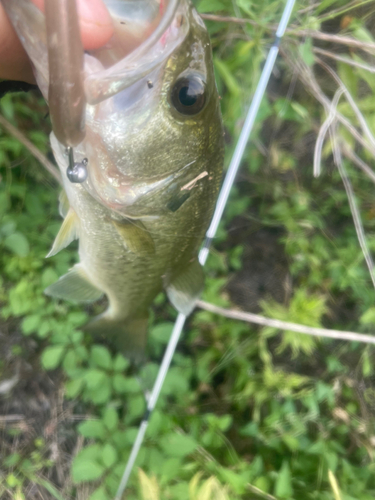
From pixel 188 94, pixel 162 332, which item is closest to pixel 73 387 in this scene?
pixel 162 332

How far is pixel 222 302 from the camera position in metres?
1.69

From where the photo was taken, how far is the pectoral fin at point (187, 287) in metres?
1.08

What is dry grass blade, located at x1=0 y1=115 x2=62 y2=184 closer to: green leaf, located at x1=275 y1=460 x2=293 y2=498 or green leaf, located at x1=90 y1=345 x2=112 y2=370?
green leaf, located at x1=90 y1=345 x2=112 y2=370

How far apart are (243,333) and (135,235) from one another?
3.90 feet

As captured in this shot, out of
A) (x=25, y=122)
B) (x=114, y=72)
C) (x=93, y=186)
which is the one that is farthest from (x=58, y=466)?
(x=114, y=72)

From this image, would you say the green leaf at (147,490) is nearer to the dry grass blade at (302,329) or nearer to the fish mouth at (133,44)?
the dry grass blade at (302,329)

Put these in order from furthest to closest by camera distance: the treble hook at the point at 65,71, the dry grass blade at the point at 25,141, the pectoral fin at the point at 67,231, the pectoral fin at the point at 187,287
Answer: the dry grass blade at the point at 25,141, the pectoral fin at the point at 187,287, the pectoral fin at the point at 67,231, the treble hook at the point at 65,71

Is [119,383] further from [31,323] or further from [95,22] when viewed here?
[95,22]

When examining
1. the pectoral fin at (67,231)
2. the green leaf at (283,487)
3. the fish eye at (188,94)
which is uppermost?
the fish eye at (188,94)

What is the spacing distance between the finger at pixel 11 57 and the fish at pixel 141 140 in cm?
21

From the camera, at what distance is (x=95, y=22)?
60 cm

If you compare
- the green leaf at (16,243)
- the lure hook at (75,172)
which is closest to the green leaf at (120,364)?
the green leaf at (16,243)

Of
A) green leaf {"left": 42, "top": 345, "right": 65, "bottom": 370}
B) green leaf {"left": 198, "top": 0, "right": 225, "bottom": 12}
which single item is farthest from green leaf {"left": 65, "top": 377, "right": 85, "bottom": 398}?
green leaf {"left": 198, "top": 0, "right": 225, "bottom": 12}

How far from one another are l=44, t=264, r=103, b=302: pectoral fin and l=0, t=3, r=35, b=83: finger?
0.59 meters
